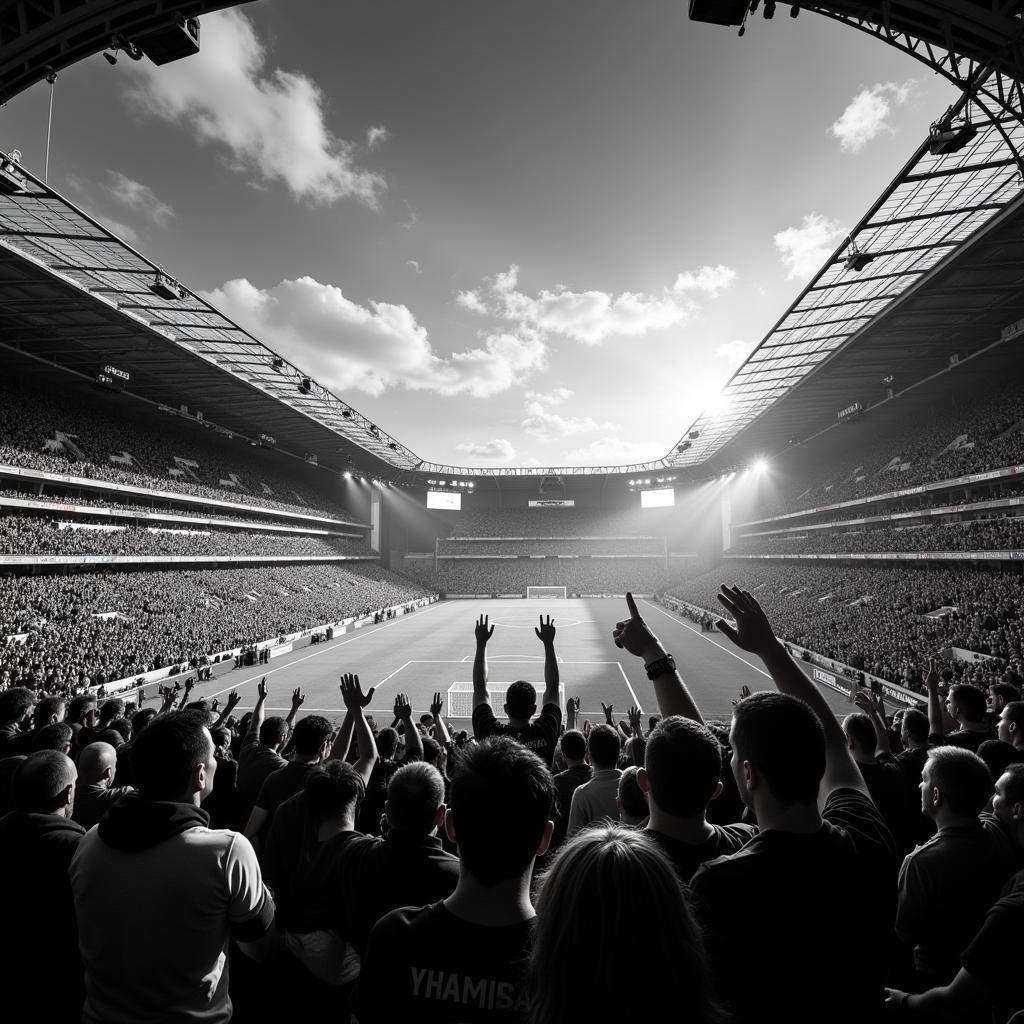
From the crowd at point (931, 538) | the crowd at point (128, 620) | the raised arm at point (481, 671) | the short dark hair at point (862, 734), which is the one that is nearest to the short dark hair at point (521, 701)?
the raised arm at point (481, 671)

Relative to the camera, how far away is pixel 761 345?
2769 cm

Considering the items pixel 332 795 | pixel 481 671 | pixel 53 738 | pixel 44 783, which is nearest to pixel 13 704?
pixel 53 738

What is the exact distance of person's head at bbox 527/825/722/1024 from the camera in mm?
1138

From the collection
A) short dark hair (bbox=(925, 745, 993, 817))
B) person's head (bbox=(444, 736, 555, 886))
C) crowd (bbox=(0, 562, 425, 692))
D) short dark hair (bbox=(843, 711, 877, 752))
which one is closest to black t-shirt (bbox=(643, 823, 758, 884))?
person's head (bbox=(444, 736, 555, 886))

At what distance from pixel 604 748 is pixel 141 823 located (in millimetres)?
3100

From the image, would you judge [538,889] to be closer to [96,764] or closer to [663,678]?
[663,678]

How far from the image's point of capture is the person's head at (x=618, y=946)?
1.14 meters

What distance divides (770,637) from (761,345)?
28503 millimetres

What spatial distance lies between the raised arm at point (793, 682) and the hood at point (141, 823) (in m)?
2.26

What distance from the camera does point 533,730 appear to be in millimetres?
4676

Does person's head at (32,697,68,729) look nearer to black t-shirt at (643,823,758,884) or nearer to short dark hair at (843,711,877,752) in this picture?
black t-shirt at (643,823,758,884)

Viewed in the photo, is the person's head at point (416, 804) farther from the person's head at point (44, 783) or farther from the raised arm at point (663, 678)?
the person's head at point (44, 783)

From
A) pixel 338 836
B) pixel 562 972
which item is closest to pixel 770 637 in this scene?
pixel 562 972

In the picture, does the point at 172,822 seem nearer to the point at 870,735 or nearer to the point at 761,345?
the point at 870,735
